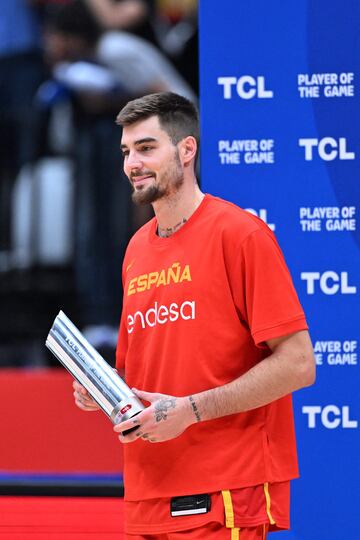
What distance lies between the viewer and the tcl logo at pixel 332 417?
10.5 feet

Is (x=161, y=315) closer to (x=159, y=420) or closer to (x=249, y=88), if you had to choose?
(x=159, y=420)

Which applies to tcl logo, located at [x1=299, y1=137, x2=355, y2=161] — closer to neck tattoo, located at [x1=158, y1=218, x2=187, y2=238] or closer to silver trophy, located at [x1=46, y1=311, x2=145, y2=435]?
neck tattoo, located at [x1=158, y1=218, x2=187, y2=238]

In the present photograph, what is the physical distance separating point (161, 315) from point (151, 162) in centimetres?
40

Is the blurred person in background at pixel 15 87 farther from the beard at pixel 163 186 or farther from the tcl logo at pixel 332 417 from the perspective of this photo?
the beard at pixel 163 186

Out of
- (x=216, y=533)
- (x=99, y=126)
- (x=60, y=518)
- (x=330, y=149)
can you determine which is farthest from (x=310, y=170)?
(x=99, y=126)

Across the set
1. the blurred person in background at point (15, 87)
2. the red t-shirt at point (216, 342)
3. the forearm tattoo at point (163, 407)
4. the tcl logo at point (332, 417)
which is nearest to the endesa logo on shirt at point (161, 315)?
the red t-shirt at point (216, 342)

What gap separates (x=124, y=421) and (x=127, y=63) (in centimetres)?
518

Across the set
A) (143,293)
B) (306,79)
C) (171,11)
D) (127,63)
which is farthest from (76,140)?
(143,293)

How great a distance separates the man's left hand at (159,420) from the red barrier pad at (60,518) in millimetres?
1027

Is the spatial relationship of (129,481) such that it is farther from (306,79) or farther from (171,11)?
(171,11)

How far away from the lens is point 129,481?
8.46ft

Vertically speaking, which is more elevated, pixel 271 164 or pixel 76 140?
pixel 76 140

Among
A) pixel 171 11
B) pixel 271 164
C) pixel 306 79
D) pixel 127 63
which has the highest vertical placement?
pixel 171 11

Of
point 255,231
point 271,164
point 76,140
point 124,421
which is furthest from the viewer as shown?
point 76,140
